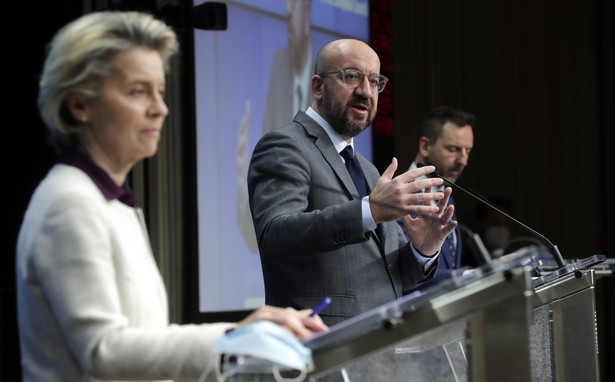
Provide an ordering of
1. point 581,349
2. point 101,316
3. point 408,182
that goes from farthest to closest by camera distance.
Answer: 1. point 581,349
2. point 408,182
3. point 101,316

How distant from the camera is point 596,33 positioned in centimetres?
782

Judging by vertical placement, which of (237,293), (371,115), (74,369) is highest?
(371,115)

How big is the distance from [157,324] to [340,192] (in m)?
1.16

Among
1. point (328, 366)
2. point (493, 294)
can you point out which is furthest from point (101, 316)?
point (493, 294)

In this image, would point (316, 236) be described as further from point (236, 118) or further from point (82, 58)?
point (236, 118)

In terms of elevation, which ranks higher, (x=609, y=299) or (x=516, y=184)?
(x=516, y=184)

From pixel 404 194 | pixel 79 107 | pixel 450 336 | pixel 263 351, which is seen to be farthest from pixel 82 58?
pixel 404 194

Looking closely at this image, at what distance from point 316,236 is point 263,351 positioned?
1.02 meters

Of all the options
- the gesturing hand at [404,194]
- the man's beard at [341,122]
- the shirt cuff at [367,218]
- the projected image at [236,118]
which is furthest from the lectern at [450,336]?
the projected image at [236,118]

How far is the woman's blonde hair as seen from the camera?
1.26m

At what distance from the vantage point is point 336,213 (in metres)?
2.10

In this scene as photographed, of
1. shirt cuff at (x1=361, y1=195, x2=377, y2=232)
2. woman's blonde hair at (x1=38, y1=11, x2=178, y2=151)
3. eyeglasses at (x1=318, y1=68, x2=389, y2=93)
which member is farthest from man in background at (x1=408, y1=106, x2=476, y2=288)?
woman's blonde hair at (x1=38, y1=11, x2=178, y2=151)

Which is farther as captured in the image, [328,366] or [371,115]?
[371,115]

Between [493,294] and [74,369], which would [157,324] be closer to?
[74,369]
